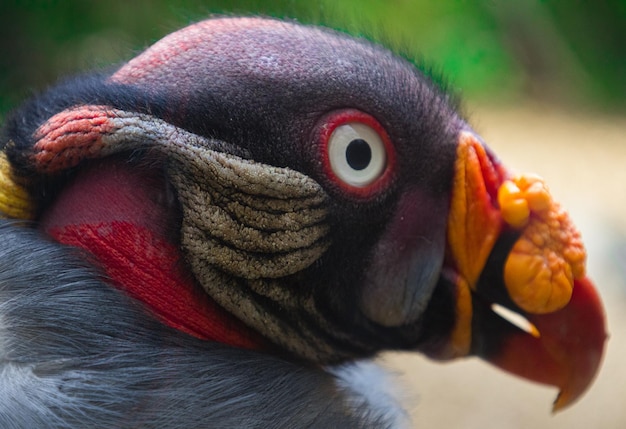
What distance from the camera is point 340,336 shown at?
174 centimetres

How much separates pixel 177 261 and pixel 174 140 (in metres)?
0.24

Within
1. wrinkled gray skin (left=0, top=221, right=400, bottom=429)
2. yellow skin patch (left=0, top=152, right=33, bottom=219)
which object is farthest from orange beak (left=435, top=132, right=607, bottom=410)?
yellow skin patch (left=0, top=152, right=33, bottom=219)

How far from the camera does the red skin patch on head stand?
1458 mm

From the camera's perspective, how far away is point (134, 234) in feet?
4.81

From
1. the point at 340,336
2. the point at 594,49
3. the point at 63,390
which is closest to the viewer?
the point at 63,390

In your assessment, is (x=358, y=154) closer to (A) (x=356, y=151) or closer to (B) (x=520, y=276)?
(A) (x=356, y=151)

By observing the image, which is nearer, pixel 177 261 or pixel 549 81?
pixel 177 261

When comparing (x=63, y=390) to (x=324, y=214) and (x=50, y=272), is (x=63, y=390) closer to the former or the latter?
(x=50, y=272)

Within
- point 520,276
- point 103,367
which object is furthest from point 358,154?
point 103,367

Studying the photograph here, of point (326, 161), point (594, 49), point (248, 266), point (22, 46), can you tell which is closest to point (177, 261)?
point (248, 266)

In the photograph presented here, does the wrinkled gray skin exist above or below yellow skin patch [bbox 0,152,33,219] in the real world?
below

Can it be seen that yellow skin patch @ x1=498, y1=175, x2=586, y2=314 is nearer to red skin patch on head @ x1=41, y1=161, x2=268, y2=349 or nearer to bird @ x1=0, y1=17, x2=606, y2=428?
bird @ x1=0, y1=17, x2=606, y2=428

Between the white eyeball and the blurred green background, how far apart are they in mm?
1157

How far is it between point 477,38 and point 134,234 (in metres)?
2.42
